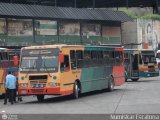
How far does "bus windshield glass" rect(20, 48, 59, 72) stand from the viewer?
23625 mm

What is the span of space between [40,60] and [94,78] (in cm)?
481

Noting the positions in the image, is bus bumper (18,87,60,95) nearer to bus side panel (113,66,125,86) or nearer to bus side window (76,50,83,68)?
bus side window (76,50,83,68)

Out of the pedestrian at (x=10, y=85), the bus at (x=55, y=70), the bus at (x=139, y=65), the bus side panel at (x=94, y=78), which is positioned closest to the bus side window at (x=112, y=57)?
the bus side panel at (x=94, y=78)

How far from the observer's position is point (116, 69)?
31391 millimetres

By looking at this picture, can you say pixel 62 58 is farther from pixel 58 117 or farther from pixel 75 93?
pixel 58 117

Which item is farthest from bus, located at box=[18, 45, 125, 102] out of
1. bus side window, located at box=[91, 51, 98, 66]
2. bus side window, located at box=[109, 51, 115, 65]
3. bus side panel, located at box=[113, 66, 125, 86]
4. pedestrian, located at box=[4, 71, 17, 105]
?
bus side panel, located at box=[113, 66, 125, 86]

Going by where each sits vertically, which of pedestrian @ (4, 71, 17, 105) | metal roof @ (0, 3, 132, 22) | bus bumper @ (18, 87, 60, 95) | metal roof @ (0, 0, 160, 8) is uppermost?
metal roof @ (0, 0, 160, 8)

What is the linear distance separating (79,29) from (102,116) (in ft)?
133

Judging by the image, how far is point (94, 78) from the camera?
2783 centimetres

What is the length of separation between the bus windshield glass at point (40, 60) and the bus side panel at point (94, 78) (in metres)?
2.60

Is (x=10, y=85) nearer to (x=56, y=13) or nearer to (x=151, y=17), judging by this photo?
(x=56, y=13)

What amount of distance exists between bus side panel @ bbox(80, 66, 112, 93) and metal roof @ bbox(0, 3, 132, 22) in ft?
67.9

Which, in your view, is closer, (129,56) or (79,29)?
(129,56)

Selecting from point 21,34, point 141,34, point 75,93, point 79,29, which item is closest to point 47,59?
point 75,93
